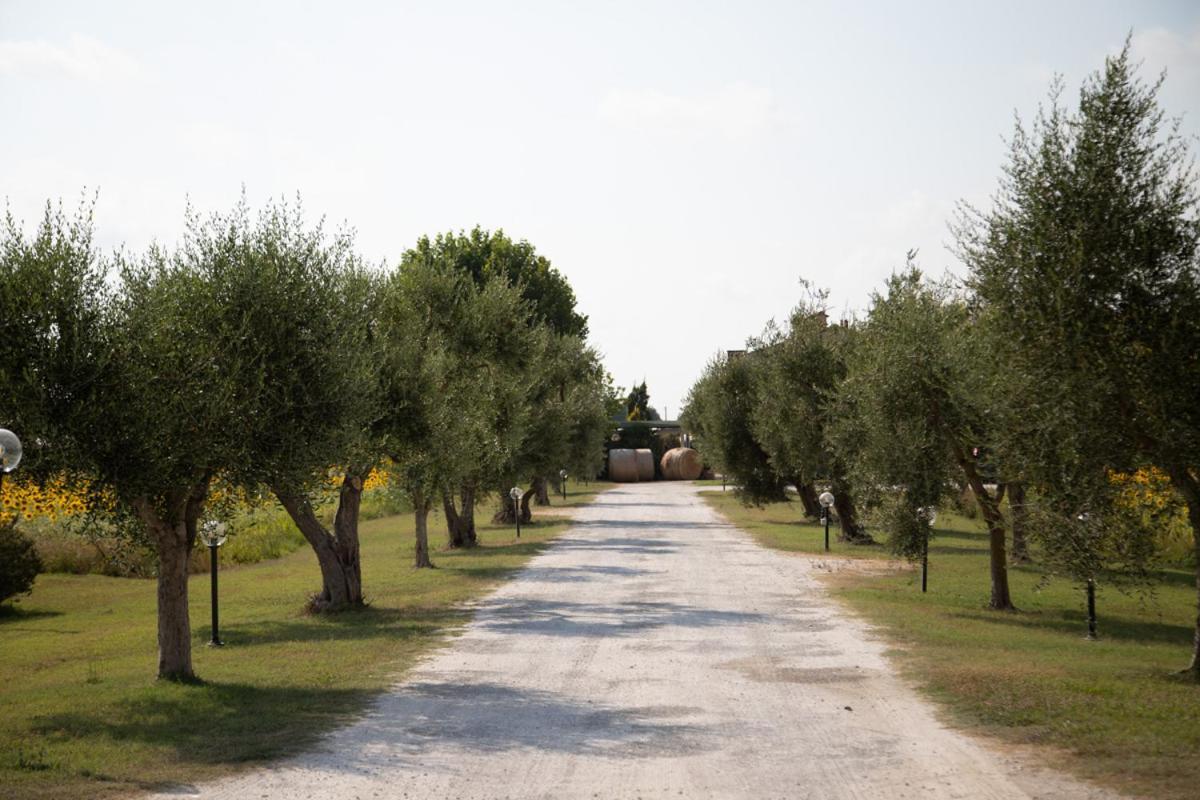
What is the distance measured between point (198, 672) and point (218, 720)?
319 centimetres

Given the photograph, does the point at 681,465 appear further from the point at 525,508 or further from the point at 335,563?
the point at 335,563

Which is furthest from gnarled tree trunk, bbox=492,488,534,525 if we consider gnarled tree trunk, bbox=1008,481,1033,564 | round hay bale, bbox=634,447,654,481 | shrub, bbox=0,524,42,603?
round hay bale, bbox=634,447,654,481

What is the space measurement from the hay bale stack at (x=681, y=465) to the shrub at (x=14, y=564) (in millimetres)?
70849

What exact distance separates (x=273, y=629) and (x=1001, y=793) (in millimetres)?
13762

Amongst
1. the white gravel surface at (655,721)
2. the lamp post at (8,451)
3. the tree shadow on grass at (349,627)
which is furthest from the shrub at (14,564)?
the lamp post at (8,451)

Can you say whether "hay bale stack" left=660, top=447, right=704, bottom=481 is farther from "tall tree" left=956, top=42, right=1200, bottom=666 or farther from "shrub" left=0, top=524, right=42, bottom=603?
"tall tree" left=956, top=42, right=1200, bottom=666

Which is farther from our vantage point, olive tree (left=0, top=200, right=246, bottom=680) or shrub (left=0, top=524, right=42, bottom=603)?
shrub (left=0, top=524, right=42, bottom=603)

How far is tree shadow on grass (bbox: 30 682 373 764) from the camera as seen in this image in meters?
11.0

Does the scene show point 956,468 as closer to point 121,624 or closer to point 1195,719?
point 1195,719

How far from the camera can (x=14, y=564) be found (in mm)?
22500

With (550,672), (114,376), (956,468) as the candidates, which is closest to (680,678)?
(550,672)

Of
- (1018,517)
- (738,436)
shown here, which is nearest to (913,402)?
(1018,517)

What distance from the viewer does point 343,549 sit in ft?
73.3

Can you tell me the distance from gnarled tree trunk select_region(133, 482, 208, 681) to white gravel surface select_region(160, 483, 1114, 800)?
284cm
